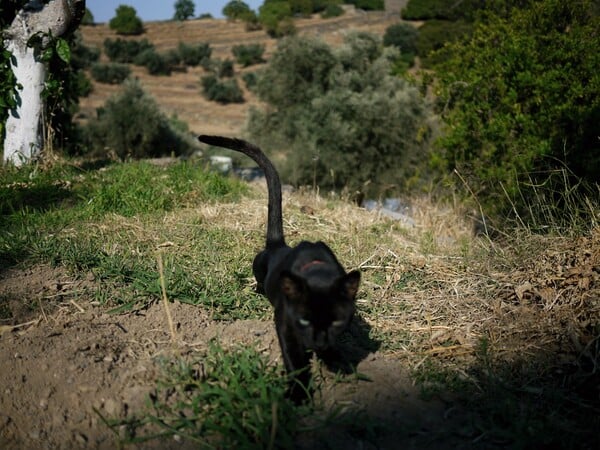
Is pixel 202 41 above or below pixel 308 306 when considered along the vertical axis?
above

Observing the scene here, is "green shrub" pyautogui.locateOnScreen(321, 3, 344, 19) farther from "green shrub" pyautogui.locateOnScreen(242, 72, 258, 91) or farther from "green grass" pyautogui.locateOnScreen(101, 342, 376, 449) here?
"green grass" pyautogui.locateOnScreen(101, 342, 376, 449)

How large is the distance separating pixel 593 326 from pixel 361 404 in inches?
57.1

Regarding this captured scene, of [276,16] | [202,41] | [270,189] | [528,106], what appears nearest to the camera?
[270,189]

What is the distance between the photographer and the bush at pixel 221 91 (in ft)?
79.4

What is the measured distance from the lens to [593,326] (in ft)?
9.46

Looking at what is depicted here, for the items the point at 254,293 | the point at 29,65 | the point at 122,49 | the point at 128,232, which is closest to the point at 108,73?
the point at 122,49

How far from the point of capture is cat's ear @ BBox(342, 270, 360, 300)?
7.70ft

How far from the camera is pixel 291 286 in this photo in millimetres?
2346

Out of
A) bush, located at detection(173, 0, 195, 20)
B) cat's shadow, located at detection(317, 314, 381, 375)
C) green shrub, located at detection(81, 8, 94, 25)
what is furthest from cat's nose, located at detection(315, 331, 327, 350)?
green shrub, located at detection(81, 8, 94, 25)

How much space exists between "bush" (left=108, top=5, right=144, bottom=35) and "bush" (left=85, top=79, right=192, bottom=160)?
62.9ft

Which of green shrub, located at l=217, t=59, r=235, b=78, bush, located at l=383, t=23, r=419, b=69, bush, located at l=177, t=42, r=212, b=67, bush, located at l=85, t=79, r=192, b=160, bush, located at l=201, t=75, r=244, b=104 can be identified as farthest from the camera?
bush, located at l=177, t=42, r=212, b=67

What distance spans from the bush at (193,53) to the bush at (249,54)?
1711 millimetres

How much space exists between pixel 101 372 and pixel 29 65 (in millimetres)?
4692

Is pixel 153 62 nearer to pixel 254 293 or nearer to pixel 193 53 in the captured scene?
pixel 193 53
